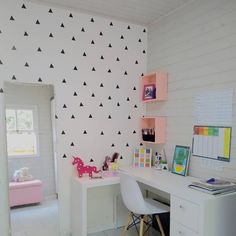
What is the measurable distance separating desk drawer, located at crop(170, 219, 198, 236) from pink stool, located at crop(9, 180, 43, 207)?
134 cm

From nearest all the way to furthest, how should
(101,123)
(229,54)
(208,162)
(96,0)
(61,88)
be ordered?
(229,54) < (208,162) < (96,0) < (61,88) < (101,123)

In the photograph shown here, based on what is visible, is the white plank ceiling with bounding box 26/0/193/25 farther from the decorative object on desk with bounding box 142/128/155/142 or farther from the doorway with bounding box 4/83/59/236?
the decorative object on desk with bounding box 142/128/155/142

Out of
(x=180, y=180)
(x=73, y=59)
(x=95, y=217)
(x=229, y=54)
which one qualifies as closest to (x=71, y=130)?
(x=73, y=59)

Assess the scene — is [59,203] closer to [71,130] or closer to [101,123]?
[71,130]

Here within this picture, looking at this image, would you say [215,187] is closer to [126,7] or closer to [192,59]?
[192,59]

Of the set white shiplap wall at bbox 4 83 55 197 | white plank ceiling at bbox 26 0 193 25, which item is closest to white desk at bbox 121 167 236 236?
white shiplap wall at bbox 4 83 55 197

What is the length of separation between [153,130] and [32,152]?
1350mm

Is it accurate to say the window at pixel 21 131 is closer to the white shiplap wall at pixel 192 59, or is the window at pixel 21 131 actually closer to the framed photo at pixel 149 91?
the framed photo at pixel 149 91

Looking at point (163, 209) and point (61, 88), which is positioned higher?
point (61, 88)

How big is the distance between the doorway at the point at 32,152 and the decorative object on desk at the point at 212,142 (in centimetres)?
144

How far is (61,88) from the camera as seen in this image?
2.46 m

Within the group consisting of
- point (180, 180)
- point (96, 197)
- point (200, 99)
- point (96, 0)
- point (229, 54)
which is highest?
point (96, 0)

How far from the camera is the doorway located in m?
2.25

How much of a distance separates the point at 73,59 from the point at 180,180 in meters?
1.64
